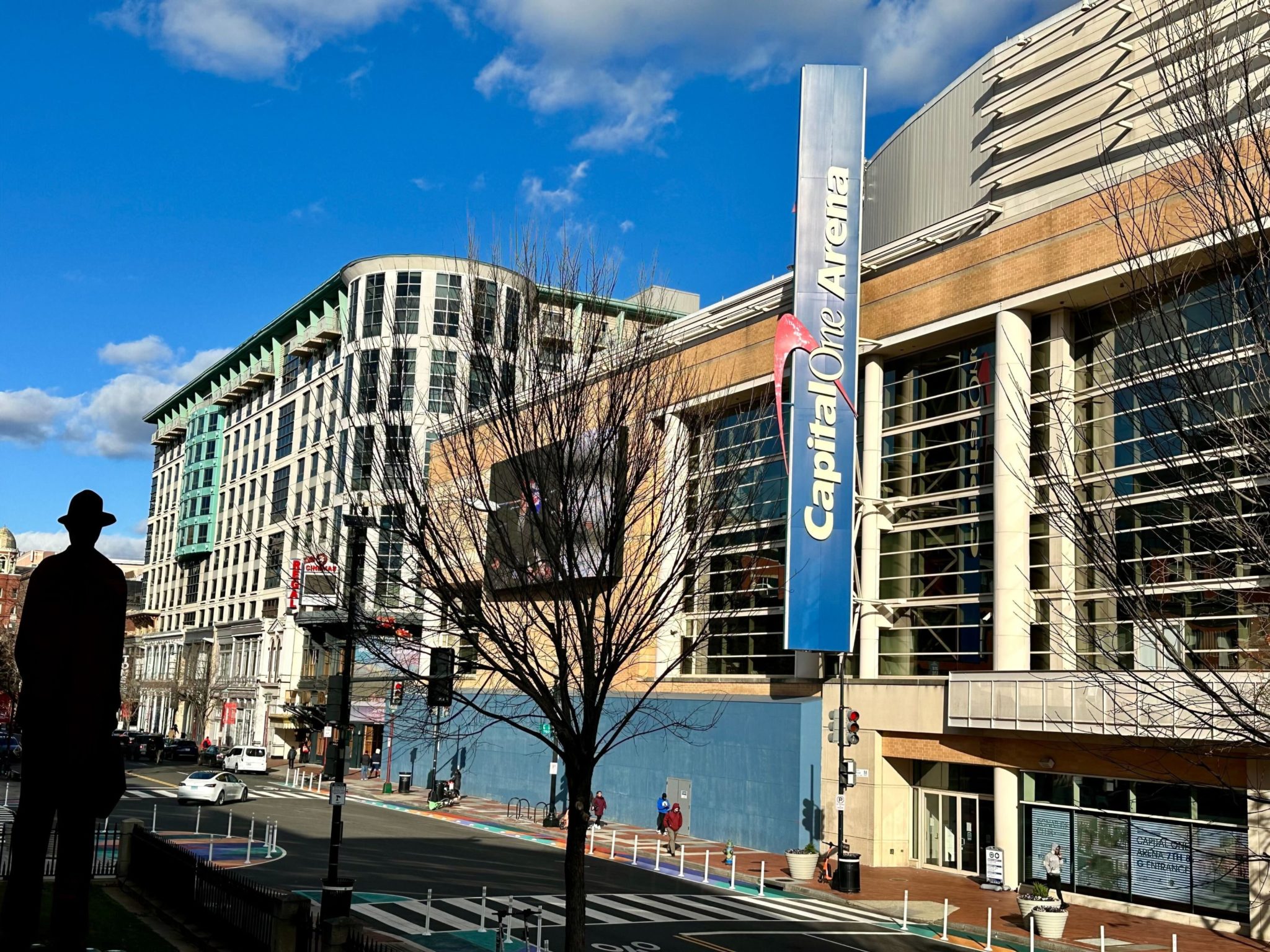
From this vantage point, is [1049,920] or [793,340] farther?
[793,340]

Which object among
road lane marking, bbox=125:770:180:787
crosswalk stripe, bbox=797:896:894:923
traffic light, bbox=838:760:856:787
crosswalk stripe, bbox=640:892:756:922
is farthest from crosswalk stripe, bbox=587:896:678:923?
road lane marking, bbox=125:770:180:787

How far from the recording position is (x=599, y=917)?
23.0 m

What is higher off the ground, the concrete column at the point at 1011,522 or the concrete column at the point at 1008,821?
the concrete column at the point at 1011,522

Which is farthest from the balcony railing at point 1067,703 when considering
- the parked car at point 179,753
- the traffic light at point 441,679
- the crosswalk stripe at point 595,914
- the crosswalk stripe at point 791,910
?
the parked car at point 179,753

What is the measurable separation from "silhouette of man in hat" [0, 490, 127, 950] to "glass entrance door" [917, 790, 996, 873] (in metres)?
26.3

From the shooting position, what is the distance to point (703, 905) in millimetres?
25656

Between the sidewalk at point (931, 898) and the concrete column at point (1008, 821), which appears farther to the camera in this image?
the concrete column at point (1008, 821)

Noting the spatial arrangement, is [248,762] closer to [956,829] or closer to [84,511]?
[956,829]

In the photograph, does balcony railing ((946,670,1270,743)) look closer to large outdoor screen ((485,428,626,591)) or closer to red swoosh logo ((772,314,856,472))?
red swoosh logo ((772,314,856,472))

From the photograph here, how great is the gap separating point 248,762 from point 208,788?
73.4 feet

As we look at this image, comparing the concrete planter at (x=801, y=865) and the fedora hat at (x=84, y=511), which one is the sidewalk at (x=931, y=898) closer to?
the concrete planter at (x=801, y=865)

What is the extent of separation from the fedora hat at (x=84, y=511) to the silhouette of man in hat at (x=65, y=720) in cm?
1

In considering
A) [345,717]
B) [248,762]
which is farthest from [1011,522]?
[248,762]

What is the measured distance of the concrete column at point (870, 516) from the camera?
3603 centimetres
